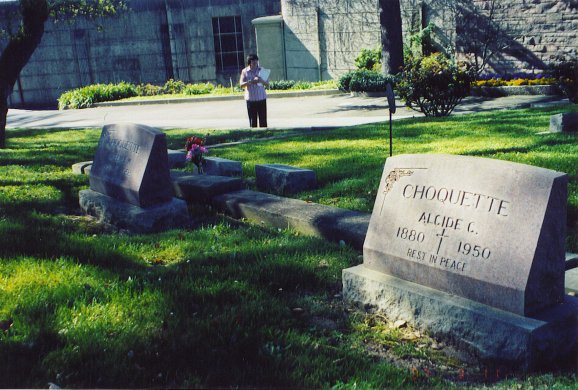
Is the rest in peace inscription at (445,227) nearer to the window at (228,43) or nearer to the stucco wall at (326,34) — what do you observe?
the stucco wall at (326,34)

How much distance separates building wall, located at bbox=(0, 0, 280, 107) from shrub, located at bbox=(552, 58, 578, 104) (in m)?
14.1

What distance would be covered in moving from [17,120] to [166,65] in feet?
29.5

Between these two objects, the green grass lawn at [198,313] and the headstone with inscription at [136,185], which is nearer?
the green grass lawn at [198,313]

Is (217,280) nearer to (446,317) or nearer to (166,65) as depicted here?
(446,317)

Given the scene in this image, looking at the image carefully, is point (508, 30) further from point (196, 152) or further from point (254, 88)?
point (196, 152)

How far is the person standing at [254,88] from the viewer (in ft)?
43.9

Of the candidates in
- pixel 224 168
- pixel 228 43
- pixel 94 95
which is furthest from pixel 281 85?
pixel 224 168

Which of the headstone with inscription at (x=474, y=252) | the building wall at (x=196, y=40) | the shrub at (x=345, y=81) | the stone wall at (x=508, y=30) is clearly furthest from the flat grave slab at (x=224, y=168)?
the building wall at (x=196, y=40)

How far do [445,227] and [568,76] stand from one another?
16277 millimetres

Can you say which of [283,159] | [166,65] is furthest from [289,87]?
[283,159]

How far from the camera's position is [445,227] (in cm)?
363

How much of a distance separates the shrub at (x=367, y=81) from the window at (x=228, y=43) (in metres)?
8.58

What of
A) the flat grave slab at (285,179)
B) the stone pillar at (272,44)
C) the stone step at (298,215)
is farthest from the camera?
the stone pillar at (272,44)

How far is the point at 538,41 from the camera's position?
20.4 m
